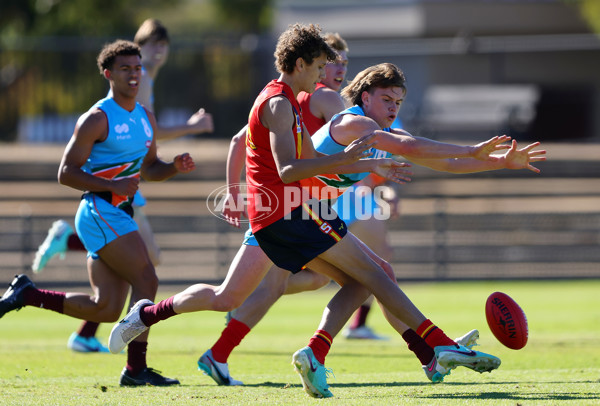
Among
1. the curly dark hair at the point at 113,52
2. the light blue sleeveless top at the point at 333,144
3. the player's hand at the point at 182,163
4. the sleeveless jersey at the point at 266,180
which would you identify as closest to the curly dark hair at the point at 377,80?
the light blue sleeveless top at the point at 333,144

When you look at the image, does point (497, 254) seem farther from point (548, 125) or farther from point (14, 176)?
point (14, 176)

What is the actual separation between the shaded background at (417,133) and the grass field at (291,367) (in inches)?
132

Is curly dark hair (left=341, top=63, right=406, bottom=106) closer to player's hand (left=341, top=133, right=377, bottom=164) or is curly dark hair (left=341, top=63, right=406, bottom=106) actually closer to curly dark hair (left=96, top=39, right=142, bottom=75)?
player's hand (left=341, top=133, right=377, bottom=164)

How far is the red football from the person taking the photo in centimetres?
622

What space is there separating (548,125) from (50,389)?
1584cm

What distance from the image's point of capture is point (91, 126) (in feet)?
21.7

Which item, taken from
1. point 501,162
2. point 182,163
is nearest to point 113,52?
point 182,163

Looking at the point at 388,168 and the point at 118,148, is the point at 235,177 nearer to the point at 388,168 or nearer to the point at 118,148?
the point at 118,148

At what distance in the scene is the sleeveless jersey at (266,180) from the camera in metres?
5.80

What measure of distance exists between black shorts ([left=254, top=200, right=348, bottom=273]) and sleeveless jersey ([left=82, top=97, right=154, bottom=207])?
56.1 inches

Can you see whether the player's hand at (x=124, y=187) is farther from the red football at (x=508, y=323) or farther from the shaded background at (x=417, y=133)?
the shaded background at (x=417, y=133)

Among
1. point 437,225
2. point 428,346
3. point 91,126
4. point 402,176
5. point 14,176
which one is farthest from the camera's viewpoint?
point 14,176

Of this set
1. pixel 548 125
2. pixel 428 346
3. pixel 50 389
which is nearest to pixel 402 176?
pixel 428 346

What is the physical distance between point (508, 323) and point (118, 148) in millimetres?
2884
